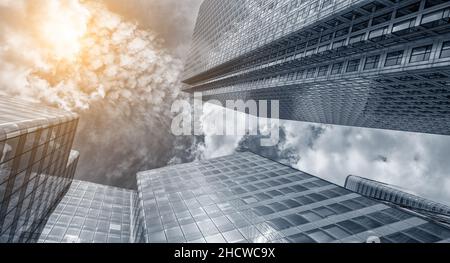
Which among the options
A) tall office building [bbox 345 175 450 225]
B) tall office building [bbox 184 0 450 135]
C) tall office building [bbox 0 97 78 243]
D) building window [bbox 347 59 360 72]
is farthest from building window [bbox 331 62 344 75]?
tall office building [bbox 345 175 450 225]

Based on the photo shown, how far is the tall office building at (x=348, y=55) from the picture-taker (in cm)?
4278

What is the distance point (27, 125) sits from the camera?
72.1 ft

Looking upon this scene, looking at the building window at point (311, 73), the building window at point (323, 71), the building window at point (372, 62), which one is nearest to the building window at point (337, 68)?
the building window at point (323, 71)

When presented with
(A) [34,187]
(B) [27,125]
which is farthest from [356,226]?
(A) [34,187]

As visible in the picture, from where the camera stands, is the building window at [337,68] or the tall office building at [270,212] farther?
the building window at [337,68]

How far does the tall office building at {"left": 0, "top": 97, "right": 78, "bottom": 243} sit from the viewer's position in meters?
20.9

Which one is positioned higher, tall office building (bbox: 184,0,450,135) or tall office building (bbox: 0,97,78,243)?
tall office building (bbox: 184,0,450,135)

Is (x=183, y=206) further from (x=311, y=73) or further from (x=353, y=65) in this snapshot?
(x=311, y=73)

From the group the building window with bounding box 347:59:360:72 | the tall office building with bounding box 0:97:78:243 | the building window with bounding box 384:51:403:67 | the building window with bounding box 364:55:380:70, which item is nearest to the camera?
the tall office building with bounding box 0:97:78:243

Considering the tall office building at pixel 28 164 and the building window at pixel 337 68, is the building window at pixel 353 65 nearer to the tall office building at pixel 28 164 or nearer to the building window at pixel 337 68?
the building window at pixel 337 68

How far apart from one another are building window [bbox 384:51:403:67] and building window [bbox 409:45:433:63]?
9.03 feet

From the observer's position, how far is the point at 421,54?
43.0 meters

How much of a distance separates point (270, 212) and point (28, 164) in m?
24.2

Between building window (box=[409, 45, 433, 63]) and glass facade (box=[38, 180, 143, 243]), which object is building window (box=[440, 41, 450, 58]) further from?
glass facade (box=[38, 180, 143, 243])
